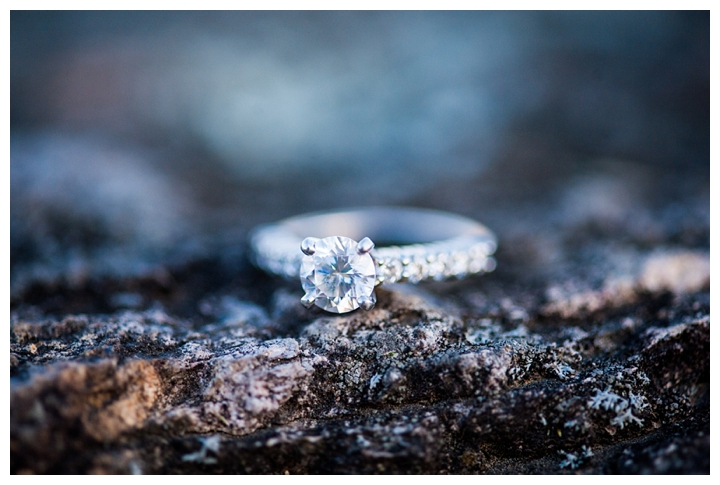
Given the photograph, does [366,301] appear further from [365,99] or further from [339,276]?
[365,99]

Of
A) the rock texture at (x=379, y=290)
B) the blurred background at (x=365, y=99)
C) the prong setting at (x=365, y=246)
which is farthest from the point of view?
the blurred background at (x=365, y=99)

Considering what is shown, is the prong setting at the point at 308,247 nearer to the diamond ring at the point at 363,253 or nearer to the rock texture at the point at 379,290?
the diamond ring at the point at 363,253

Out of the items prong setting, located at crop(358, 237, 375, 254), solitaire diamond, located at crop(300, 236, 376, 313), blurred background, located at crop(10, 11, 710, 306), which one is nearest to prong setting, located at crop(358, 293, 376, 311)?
solitaire diamond, located at crop(300, 236, 376, 313)

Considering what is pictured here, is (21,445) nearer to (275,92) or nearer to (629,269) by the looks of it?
(629,269)

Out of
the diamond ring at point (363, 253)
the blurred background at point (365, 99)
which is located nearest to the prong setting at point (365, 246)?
the diamond ring at point (363, 253)

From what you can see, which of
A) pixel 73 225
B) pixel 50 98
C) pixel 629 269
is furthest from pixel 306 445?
pixel 50 98

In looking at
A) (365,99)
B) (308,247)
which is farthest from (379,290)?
(365,99)
